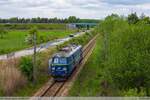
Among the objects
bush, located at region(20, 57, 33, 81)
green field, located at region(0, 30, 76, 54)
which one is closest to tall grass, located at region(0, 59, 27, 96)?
bush, located at region(20, 57, 33, 81)

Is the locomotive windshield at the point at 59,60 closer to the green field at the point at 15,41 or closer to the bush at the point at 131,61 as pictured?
the bush at the point at 131,61

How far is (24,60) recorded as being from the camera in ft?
122

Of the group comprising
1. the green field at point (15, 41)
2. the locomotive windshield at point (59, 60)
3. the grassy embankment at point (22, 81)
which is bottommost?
the green field at point (15, 41)

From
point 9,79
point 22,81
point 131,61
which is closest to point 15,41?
point 22,81

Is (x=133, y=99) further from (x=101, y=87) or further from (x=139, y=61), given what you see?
(x=101, y=87)

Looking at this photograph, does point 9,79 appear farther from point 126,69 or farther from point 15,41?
point 15,41

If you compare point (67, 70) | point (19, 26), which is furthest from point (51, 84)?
point (19, 26)

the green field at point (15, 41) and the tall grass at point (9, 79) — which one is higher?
the tall grass at point (9, 79)

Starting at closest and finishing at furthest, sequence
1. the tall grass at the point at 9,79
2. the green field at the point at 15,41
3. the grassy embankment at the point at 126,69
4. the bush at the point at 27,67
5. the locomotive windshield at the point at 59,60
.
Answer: the grassy embankment at the point at 126,69 → the tall grass at the point at 9,79 → the bush at the point at 27,67 → the locomotive windshield at the point at 59,60 → the green field at the point at 15,41

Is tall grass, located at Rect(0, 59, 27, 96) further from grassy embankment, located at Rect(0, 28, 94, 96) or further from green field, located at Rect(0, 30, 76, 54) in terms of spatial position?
green field, located at Rect(0, 30, 76, 54)

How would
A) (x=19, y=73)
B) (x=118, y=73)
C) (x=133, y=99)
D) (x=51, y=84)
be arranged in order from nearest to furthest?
(x=133, y=99), (x=118, y=73), (x=19, y=73), (x=51, y=84)

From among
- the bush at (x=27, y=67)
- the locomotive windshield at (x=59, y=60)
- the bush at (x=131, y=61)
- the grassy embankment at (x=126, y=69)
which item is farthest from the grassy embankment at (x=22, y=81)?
the bush at (x=131, y=61)

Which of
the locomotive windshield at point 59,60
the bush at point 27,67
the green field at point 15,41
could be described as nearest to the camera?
the bush at point 27,67

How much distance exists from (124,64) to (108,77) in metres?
1.96
